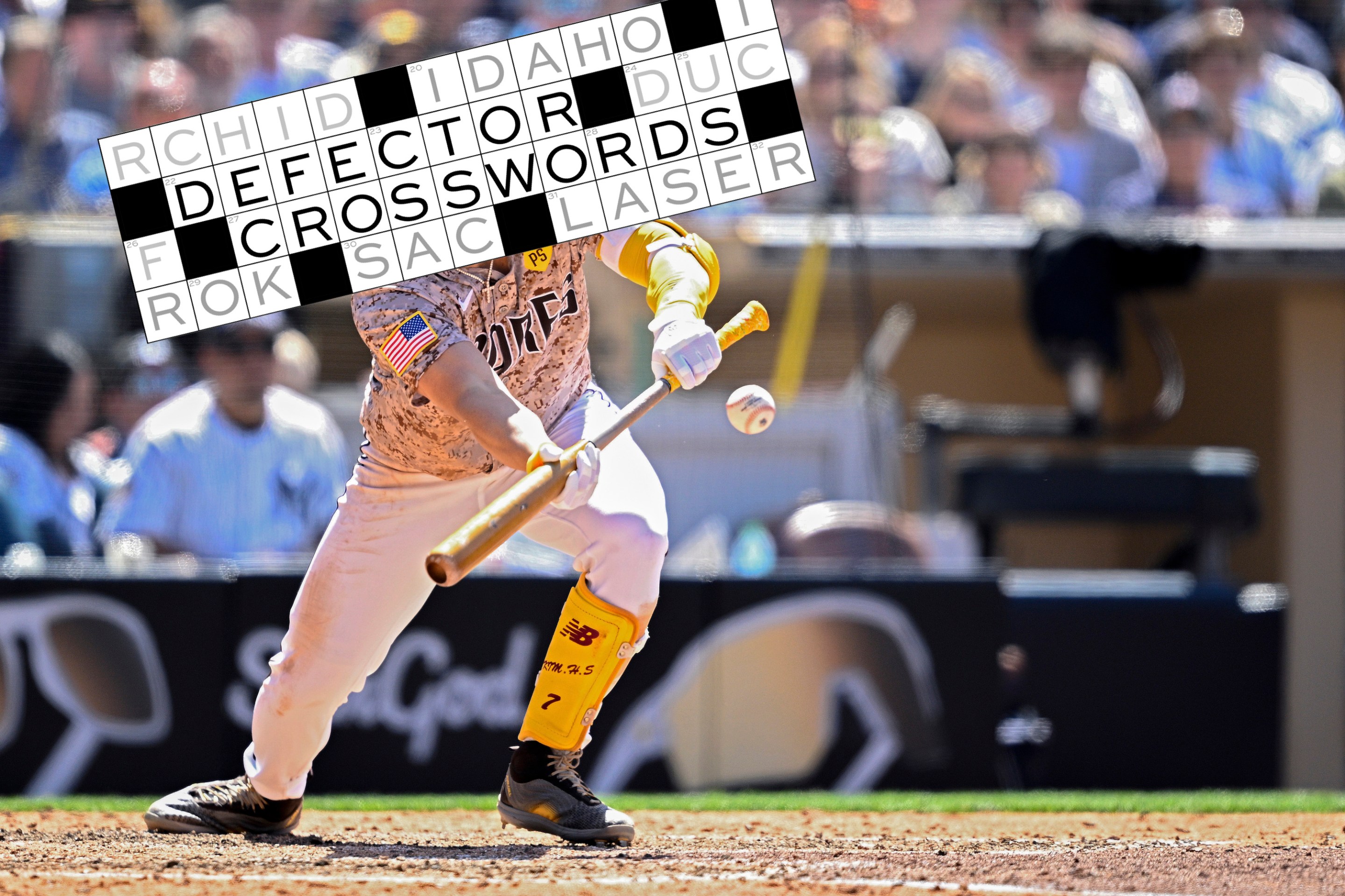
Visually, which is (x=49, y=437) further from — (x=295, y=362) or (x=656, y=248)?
(x=656, y=248)

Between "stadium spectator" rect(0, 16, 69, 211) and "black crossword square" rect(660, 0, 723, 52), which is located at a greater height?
"stadium spectator" rect(0, 16, 69, 211)

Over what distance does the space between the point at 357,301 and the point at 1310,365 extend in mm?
6321

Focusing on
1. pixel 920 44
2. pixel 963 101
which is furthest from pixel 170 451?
pixel 920 44

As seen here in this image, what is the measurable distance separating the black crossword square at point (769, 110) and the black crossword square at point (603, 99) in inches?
20.0

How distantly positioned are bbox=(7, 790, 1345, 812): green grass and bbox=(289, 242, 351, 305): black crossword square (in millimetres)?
1985

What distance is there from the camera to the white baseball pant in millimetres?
3939

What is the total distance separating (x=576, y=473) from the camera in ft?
11.6

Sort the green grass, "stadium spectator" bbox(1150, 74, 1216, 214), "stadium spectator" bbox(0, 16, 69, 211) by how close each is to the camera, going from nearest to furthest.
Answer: the green grass
"stadium spectator" bbox(0, 16, 69, 211)
"stadium spectator" bbox(1150, 74, 1216, 214)

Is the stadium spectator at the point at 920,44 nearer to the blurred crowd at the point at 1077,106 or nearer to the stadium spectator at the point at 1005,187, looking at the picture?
the blurred crowd at the point at 1077,106

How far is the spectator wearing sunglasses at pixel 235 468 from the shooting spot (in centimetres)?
703

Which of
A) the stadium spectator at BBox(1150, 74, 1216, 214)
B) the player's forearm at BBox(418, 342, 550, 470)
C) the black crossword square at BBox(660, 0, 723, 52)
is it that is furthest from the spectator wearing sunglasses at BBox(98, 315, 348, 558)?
the stadium spectator at BBox(1150, 74, 1216, 214)

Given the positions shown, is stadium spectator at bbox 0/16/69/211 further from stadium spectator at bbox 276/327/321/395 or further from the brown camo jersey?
the brown camo jersey

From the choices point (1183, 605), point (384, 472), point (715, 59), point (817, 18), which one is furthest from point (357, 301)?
point (817, 18)

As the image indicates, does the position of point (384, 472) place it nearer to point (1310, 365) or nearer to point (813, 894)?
point (813, 894)
